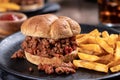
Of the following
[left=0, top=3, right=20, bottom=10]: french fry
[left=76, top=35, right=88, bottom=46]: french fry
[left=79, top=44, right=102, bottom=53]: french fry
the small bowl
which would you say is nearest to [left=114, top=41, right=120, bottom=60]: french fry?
[left=79, top=44, right=102, bottom=53]: french fry

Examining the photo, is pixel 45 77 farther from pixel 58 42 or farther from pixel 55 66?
pixel 58 42

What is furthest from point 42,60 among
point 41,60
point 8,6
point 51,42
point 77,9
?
point 77,9

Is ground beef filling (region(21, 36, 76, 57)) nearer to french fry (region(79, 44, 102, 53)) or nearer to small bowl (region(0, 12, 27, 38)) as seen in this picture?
french fry (region(79, 44, 102, 53))

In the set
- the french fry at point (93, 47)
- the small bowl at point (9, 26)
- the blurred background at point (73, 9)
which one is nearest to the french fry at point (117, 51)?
the french fry at point (93, 47)

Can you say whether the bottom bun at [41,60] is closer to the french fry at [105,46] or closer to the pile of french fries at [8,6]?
Result: the french fry at [105,46]

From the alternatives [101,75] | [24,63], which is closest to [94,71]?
[101,75]
